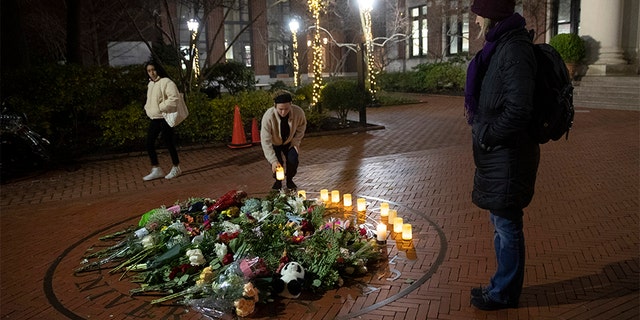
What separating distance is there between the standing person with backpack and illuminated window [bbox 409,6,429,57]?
96.9ft

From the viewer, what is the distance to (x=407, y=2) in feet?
106

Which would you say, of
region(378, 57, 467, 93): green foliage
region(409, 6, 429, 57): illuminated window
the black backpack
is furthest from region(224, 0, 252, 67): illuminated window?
the black backpack

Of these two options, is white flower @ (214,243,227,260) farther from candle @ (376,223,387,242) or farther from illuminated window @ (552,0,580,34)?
illuminated window @ (552,0,580,34)

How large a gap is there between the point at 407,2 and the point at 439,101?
1416 centimetres

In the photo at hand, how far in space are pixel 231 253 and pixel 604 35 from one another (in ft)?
59.0

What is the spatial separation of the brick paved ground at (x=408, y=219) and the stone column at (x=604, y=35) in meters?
7.35

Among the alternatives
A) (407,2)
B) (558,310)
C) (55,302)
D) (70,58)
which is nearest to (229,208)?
(55,302)

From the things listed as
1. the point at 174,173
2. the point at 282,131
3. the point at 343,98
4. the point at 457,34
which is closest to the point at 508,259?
the point at 282,131

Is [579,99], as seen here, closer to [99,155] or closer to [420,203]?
[420,203]

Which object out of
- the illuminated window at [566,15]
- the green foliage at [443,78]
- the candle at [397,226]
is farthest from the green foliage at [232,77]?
the illuminated window at [566,15]

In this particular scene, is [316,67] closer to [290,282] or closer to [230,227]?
[230,227]

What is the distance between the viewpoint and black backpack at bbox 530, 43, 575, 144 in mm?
3014

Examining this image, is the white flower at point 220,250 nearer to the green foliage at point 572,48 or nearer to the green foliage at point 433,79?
the green foliage at point 572,48

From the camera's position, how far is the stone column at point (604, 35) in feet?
58.1
